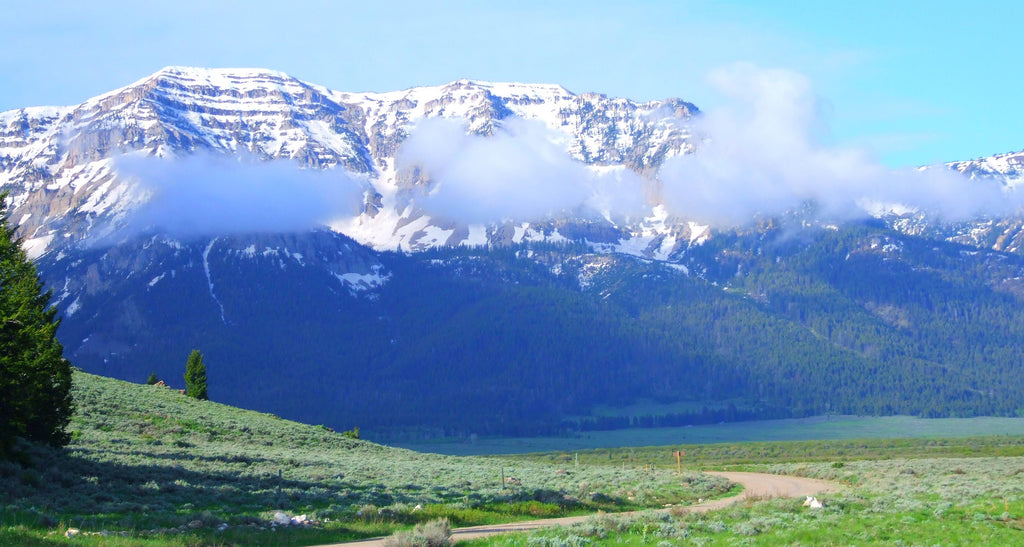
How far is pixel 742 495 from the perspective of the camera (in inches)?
1908

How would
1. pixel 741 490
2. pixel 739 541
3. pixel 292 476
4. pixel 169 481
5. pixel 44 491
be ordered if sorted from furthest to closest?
pixel 741 490 < pixel 292 476 < pixel 169 481 < pixel 44 491 < pixel 739 541

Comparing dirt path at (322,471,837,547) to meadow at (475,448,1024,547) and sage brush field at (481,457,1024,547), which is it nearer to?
meadow at (475,448,1024,547)

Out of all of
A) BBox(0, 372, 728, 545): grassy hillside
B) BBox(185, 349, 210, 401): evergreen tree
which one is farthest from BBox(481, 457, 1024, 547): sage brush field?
BBox(185, 349, 210, 401): evergreen tree

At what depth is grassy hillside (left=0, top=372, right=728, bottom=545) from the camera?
92.2 feet

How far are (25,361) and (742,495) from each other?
3456 cm

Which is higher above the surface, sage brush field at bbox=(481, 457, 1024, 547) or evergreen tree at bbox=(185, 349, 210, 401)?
evergreen tree at bbox=(185, 349, 210, 401)

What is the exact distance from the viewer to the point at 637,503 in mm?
43875

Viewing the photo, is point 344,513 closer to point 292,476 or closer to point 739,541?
point 292,476

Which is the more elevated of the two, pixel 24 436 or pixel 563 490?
pixel 24 436

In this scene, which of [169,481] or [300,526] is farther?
[169,481]

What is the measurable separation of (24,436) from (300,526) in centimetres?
1694

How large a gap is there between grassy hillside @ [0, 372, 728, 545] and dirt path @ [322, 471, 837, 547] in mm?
1770

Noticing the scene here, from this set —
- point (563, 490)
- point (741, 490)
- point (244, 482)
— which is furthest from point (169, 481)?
point (741, 490)

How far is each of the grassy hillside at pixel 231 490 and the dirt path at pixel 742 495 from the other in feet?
5.81
